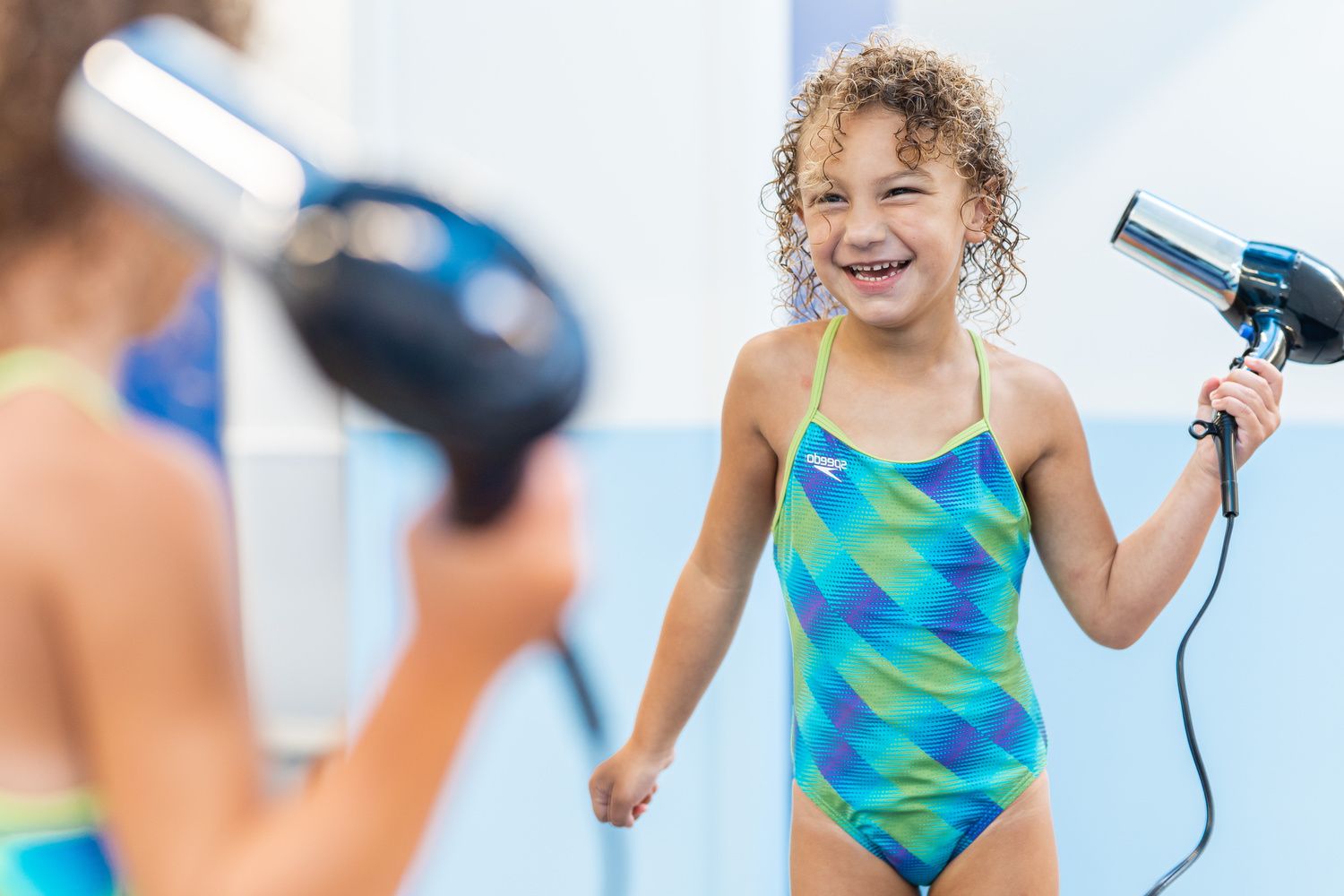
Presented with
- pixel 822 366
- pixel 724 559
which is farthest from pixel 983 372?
pixel 724 559

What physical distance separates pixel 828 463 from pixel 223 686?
65 cm

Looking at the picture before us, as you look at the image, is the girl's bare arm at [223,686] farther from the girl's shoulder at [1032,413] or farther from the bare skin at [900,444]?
the girl's shoulder at [1032,413]

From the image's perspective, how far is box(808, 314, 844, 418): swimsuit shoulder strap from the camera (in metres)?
0.93

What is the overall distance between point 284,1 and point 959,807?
749 millimetres

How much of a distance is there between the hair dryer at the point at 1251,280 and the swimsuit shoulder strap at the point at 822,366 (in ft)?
0.78

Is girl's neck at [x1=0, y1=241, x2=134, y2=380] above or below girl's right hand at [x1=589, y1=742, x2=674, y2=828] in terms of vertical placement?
above

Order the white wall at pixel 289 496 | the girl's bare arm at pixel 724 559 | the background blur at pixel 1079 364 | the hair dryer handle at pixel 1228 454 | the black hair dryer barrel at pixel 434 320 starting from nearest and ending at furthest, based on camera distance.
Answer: the black hair dryer barrel at pixel 434 320 → the white wall at pixel 289 496 → the hair dryer handle at pixel 1228 454 → the girl's bare arm at pixel 724 559 → the background blur at pixel 1079 364

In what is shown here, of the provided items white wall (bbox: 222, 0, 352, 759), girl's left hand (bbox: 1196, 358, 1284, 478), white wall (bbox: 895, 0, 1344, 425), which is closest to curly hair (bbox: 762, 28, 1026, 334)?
girl's left hand (bbox: 1196, 358, 1284, 478)

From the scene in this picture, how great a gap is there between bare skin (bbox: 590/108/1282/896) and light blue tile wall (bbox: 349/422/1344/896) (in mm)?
322

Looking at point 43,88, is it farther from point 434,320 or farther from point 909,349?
→ point 909,349

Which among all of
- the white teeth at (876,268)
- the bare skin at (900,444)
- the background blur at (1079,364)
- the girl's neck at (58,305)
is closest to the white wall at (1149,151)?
the background blur at (1079,364)

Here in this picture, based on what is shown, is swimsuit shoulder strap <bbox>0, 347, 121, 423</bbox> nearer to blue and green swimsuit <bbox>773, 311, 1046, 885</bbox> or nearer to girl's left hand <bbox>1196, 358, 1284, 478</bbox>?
blue and green swimsuit <bbox>773, 311, 1046, 885</bbox>

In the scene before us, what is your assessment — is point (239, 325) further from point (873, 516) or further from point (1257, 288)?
point (1257, 288)

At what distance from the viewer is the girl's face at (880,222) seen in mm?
848
